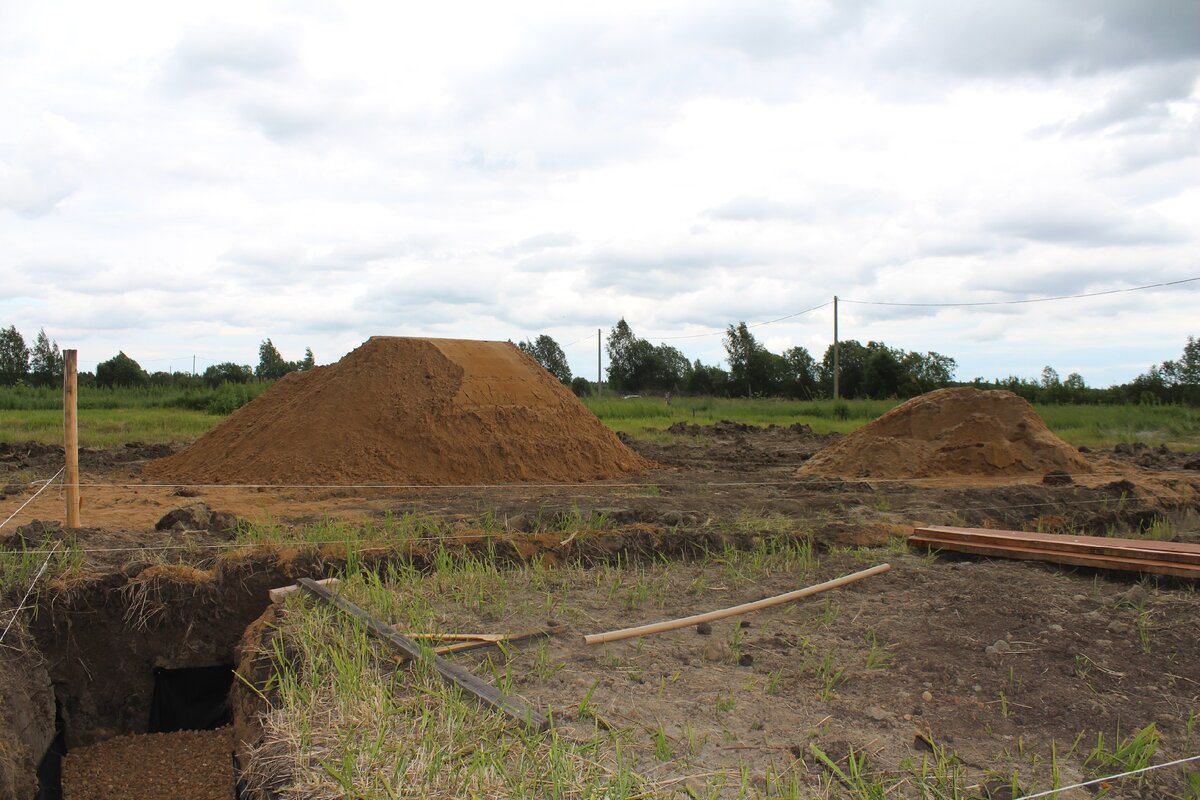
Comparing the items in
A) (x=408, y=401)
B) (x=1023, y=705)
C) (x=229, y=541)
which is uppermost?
(x=408, y=401)

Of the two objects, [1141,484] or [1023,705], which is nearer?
[1023,705]

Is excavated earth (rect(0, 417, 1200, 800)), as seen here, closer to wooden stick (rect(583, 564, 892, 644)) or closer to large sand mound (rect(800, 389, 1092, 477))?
wooden stick (rect(583, 564, 892, 644))

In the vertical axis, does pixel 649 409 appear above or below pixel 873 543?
above

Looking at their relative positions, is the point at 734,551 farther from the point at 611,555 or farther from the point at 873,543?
the point at 873,543

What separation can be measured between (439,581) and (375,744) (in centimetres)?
219

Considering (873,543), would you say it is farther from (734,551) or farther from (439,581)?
(439,581)

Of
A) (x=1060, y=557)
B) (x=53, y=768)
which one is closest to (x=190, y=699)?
(x=53, y=768)

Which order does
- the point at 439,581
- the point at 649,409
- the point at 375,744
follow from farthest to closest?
the point at 649,409
the point at 439,581
the point at 375,744

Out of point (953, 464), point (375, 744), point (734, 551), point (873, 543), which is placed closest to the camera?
point (375, 744)

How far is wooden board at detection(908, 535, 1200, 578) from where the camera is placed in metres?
4.83

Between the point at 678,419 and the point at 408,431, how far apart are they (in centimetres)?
1193

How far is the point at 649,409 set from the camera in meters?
22.5

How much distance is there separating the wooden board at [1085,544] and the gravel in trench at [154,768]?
451 centimetres

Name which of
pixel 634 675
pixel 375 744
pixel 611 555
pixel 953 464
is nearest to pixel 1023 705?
pixel 634 675
